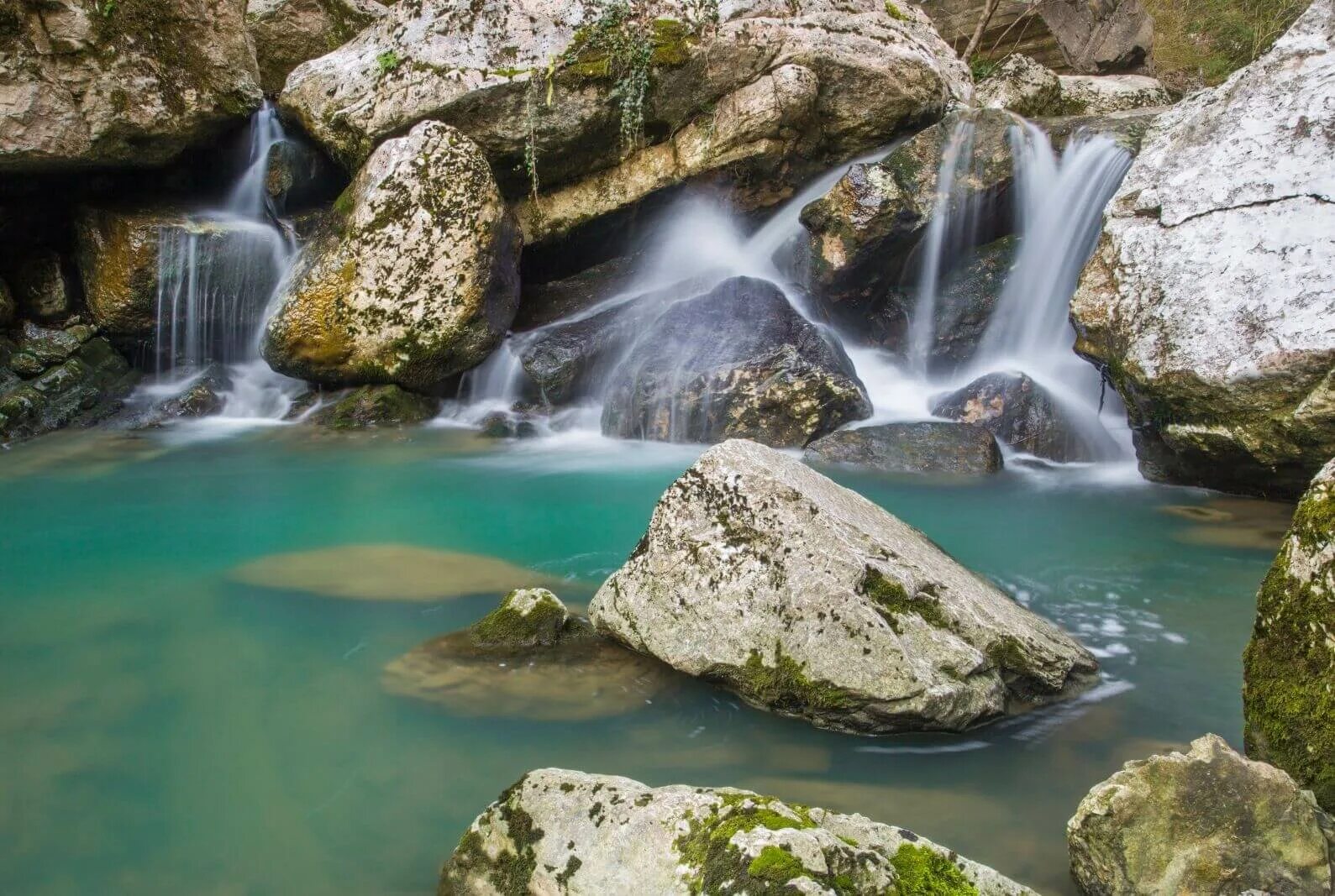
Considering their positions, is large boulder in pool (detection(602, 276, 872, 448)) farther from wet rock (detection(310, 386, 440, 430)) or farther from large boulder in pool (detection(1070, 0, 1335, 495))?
large boulder in pool (detection(1070, 0, 1335, 495))

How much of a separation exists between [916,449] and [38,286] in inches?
387

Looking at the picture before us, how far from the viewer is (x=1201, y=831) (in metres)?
2.38

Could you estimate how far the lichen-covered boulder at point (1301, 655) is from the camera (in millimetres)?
2543

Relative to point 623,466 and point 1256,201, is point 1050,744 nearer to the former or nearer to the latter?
point 1256,201

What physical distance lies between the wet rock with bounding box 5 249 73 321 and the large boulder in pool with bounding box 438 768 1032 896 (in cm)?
1057

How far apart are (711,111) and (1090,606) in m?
7.24

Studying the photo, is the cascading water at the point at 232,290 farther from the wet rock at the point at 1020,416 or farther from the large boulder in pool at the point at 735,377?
the wet rock at the point at 1020,416

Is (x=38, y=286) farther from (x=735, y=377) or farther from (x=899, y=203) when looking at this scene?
(x=899, y=203)

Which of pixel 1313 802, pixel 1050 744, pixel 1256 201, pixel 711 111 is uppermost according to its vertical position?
pixel 711 111

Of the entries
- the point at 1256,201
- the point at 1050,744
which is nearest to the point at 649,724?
the point at 1050,744

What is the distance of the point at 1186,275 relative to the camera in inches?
244

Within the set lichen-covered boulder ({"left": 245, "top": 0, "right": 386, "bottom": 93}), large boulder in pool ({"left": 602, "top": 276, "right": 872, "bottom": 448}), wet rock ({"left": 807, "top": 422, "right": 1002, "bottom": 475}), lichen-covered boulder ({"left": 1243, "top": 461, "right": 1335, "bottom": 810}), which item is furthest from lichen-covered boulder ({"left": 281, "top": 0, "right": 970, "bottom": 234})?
lichen-covered boulder ({"left": 1243, "top": 461, "right": 1335, "bottom": 810})

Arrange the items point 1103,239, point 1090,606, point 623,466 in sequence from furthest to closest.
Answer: point 623,466
point 1103,239
point 1090,606

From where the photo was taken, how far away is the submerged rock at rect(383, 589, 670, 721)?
3.60 meters
